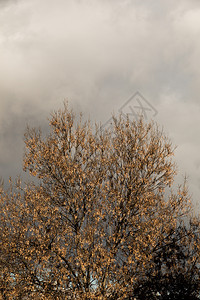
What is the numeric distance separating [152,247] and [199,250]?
4.73 metres

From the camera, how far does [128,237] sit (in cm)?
1903

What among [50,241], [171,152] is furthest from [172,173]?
[50,241]

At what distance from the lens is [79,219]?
20.1 meters

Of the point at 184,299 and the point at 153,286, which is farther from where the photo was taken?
the point at 184,299

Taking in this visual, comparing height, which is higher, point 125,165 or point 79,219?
point 125,165

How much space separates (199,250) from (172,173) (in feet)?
17.8

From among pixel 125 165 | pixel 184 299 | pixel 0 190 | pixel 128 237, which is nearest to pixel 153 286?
pixel 184 299

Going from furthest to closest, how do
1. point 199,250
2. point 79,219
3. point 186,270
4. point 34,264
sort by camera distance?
point 186,270, point 199,250, point 79,219, point 34,264

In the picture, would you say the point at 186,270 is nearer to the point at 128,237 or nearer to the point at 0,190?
the point at 128,237

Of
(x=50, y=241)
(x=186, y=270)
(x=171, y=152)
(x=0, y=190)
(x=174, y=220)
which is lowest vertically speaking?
(x=186, y=270)

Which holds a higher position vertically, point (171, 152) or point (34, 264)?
point (171, 152)

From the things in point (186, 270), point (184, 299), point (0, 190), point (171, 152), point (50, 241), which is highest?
point (0, 190)

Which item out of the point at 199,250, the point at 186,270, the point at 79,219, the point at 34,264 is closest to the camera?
the point at 34,264

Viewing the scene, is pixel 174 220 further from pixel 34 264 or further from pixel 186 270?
pixel 34 264
